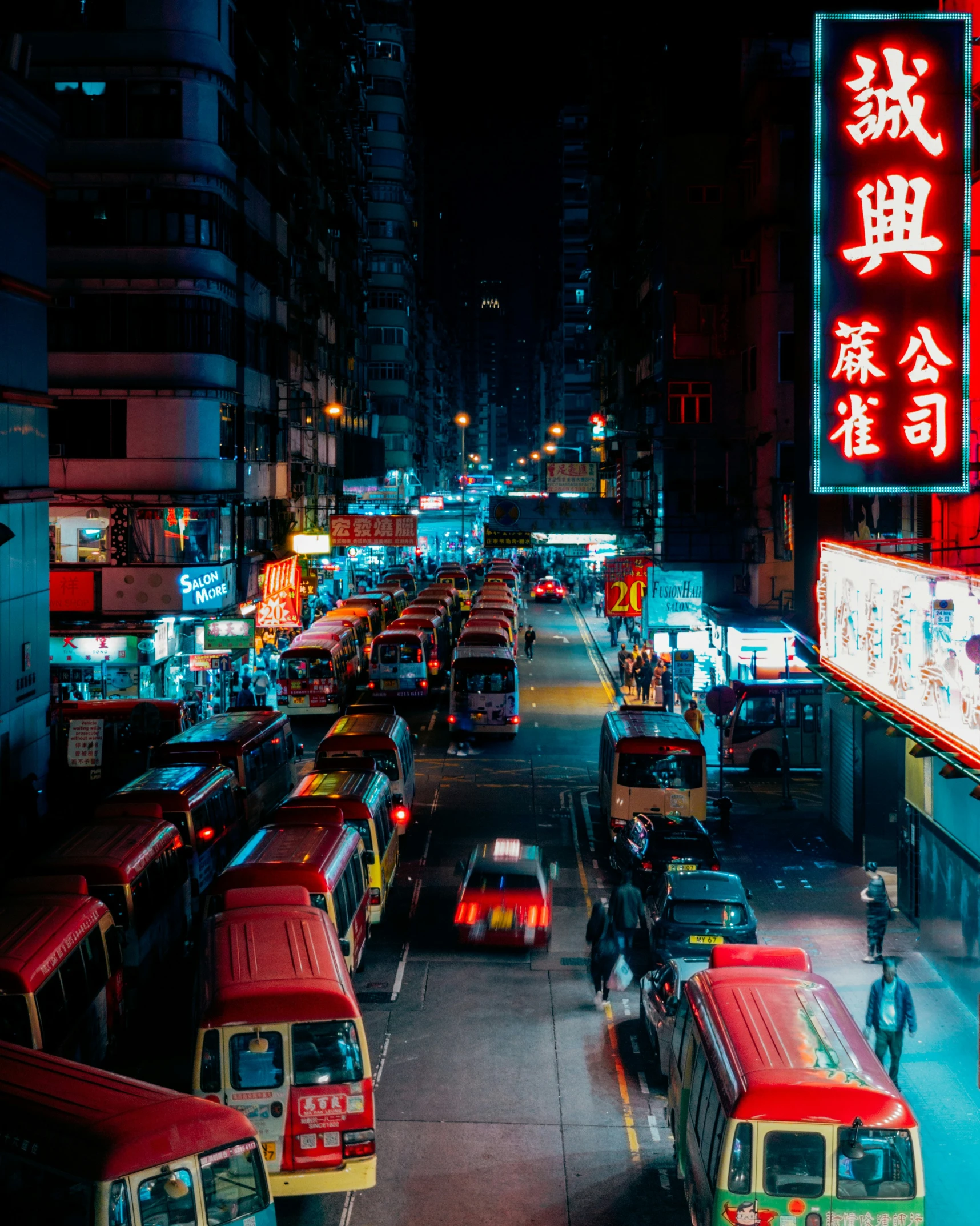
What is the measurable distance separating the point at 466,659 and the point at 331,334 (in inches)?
1592

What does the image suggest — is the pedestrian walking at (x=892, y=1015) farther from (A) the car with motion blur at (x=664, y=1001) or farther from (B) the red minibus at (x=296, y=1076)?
(B) the red minibus at (x=296, y=1076)

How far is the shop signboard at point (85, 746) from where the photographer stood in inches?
1206

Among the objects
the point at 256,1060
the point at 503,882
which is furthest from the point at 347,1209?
the point at 503,882

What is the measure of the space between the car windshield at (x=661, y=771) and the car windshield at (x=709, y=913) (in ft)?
24.6

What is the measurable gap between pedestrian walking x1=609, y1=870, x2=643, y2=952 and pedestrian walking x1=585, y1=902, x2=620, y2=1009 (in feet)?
1.50

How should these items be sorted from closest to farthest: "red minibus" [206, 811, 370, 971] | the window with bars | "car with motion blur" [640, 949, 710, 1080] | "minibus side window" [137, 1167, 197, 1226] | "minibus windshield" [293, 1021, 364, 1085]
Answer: "minibus side window" [137, 1167, 197, 1226] → "minibus windshield" [293, 1021, 364, 1085] → "car with motion blur" [640, 949, 710, 1080] → "red minibus" [206, 811, 370, 971] → the window with bars

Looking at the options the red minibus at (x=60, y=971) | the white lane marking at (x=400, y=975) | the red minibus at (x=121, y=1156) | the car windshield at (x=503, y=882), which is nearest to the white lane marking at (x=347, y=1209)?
the red minibus at (x=121, y=1156)

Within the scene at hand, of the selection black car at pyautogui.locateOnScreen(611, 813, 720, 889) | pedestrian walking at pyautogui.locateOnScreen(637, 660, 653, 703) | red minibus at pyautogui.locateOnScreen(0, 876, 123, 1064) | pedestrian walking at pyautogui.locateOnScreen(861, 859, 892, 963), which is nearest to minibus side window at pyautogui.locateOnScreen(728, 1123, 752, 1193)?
red minibus at pyautogui.locateOnScreen(0, 876, 123, 1064)

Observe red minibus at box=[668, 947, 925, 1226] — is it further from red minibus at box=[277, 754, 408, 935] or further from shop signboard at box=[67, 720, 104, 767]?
shop signboard at box=[67, 720, 104, 767]

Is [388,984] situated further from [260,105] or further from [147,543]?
[260,105]

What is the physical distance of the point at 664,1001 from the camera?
1526 cm

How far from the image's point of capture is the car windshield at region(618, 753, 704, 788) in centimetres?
2564

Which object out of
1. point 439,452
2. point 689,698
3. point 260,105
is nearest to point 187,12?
point 260,105

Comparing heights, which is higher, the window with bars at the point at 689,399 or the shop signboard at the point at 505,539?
the window with bars at the point at 689,399
